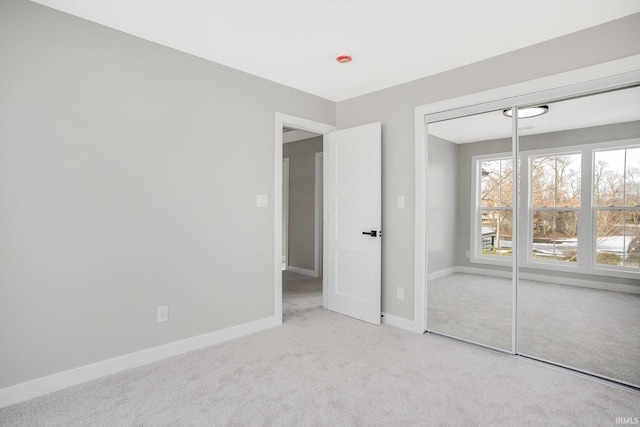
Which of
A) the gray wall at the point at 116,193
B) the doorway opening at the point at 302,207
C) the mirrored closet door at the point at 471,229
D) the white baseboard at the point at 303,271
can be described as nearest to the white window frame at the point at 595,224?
the mirrored closet door at the point at 471,229

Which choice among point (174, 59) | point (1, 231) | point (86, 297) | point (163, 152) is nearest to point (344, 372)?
point (86, 297)

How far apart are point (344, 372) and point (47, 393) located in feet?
6.37

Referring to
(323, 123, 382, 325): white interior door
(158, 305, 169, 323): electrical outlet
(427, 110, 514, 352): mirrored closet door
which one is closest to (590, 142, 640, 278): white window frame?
(427, 110, 514, 352): mirrored closet door

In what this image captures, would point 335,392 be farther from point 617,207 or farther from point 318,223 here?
point 318,223

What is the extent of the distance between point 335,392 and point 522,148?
92.1 inches

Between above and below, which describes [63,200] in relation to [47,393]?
above

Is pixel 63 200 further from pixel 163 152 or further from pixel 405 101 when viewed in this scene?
pixel 405 101

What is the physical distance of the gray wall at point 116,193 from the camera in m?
2.05

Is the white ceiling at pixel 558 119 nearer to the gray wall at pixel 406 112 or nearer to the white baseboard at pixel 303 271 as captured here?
the gray wall at pixel 406 112

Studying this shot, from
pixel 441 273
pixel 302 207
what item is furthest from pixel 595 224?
pixel 302 207

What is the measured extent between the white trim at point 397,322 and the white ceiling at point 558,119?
1.80m

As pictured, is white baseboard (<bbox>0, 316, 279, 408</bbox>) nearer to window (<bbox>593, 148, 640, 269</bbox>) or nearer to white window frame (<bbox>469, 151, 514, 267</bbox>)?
white window frame (<bbox>469, 151, 514, 267</bbox>)

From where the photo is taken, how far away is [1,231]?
6.51 feet

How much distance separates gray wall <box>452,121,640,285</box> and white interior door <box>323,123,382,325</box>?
765 millimetres
